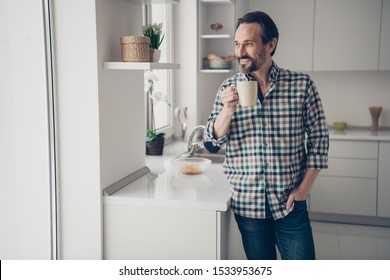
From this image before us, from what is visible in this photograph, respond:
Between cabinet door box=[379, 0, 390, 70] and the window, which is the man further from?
cabinet door box=[379, 0, 390, 70]

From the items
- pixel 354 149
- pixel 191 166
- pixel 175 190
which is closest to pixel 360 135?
pixel 354 149

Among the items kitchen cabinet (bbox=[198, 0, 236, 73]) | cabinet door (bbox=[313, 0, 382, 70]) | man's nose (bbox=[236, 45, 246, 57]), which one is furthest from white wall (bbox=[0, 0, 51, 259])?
cabinet door (bbox=[313, 0, 382, 70])

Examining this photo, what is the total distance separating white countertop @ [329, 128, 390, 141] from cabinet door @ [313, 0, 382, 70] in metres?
0.58

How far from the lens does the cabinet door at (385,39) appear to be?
4215 millimetres

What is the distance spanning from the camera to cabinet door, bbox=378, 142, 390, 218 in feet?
13.4

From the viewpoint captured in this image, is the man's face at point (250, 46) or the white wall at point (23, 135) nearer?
the man's face at point (250, 46)

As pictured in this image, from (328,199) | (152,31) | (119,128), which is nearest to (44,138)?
(119,128)

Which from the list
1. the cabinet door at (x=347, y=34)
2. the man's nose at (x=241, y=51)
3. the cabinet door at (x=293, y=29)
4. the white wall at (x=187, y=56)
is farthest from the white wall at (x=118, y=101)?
the cabinet door at (x=347, y=34)

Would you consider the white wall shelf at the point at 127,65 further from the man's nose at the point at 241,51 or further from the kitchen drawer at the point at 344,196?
the kitchen drawer at the point at 344,196

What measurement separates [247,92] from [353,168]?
2764 mm

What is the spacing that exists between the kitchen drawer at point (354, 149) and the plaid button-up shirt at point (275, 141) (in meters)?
2.39

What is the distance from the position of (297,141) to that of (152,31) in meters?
0.92
